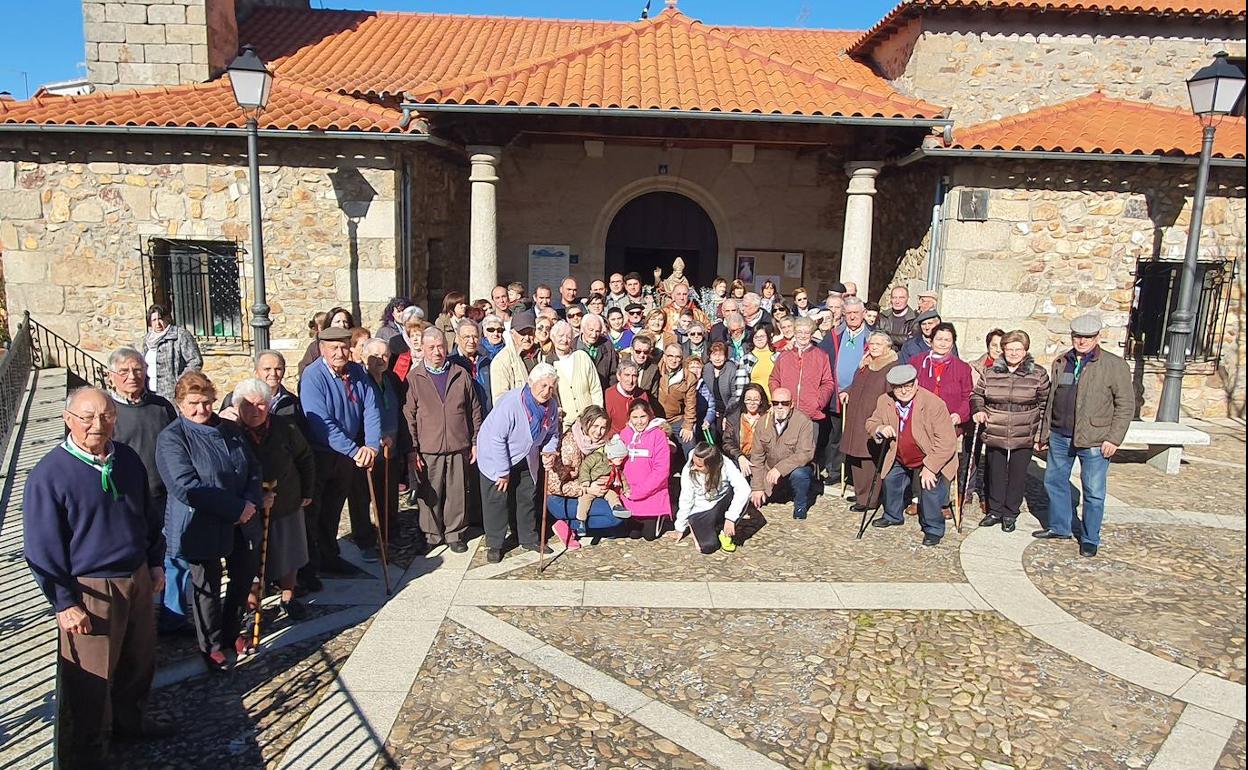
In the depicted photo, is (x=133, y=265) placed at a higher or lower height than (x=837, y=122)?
lower

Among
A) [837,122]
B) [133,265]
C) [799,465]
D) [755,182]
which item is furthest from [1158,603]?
[133,265]

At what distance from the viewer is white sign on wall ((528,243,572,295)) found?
41.3 feet

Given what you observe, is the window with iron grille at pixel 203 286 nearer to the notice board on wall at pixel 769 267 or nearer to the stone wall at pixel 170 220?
the stone wall at pixel 170 220

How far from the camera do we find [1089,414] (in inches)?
230

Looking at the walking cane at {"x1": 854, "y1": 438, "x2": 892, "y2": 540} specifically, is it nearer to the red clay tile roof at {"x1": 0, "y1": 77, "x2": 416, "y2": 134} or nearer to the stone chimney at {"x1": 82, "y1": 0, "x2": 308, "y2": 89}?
the red clay tile roof at {"x1": 0, "y1": 77, "x2": 416, "y2": 134}

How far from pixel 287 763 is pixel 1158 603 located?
510 cm

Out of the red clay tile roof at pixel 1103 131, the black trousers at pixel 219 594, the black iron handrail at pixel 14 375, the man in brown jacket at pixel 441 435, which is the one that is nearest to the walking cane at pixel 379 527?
the man in brown jacket at pixel 441 435

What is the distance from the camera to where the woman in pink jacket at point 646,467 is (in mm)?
5934

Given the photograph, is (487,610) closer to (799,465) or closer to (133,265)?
(799,465)

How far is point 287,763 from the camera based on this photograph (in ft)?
11.3

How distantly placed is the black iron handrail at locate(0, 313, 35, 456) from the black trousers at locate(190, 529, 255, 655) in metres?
3.62

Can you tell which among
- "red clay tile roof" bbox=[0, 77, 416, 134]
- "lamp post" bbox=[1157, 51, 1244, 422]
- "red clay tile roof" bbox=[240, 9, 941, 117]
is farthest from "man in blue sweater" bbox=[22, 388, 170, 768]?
"lamp post" bbox=[1157, 51, 1244, 422]

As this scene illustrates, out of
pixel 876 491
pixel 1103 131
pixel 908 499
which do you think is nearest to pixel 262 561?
pixel 876 491

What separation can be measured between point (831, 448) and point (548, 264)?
6.43 metres
